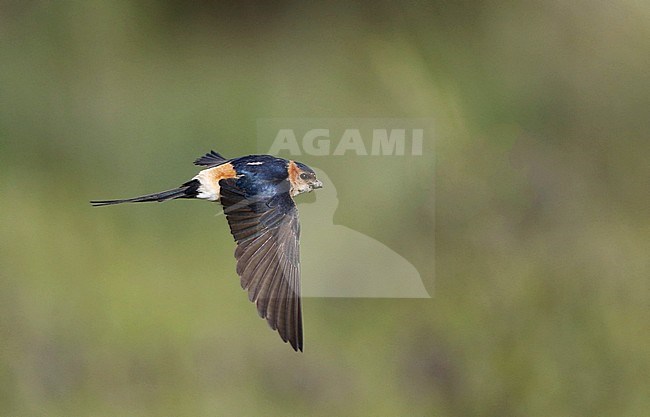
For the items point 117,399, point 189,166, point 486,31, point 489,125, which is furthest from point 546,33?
point 117,399

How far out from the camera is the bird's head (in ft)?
4.66

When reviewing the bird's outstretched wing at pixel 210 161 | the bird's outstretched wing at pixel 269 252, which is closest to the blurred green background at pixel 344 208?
the bird's outstretched wing at pixel 210 161

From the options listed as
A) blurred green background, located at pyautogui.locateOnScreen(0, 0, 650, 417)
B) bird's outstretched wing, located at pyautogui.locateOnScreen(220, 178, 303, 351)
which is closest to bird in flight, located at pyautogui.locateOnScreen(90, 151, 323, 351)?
bird's outstretched wing, located at pyautogui.locateOnScreen(220, 178, 303, 351)

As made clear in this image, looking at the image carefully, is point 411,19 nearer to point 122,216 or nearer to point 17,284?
point 122,216

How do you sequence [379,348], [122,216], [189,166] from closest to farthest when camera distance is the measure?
[189,166]
[379,348]
[122,216]

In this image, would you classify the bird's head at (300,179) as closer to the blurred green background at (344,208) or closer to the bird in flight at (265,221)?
the bird in flight at (265,221)

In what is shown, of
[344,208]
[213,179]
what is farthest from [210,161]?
[344,208]

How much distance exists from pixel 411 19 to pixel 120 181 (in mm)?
1278

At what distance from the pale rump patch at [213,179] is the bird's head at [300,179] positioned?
0.09m

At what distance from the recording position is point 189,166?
2.51m

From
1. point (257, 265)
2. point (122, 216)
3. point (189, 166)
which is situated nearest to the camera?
point (257, 265)

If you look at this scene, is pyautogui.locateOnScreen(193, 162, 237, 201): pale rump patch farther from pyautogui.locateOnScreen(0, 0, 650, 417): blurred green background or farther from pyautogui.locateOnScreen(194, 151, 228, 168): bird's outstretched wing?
pyautogui.locateOnScreen(0, 0, 650, 417): blurred green background

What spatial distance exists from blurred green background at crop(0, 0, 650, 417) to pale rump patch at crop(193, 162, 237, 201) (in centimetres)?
119

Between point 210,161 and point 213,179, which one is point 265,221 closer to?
point 213,179
